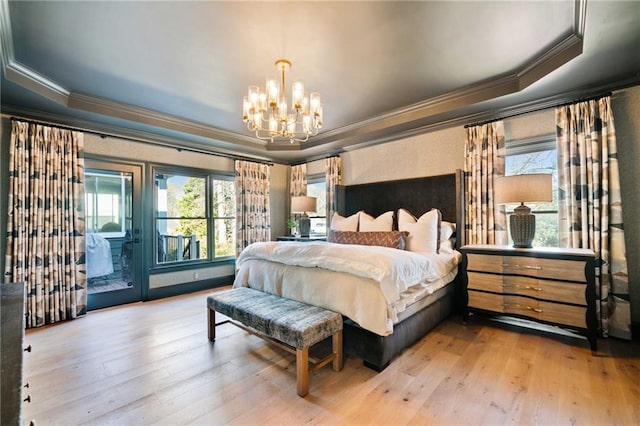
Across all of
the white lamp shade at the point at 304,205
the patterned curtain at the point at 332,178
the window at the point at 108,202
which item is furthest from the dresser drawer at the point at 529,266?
the window at the point at 108,202

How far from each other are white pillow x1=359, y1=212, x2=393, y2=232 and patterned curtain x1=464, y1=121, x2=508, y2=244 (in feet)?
3.30

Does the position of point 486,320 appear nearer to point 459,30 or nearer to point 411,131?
point 411,131

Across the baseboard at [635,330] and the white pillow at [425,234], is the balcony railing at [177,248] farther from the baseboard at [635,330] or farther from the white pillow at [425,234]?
the baseboard at [635,330]

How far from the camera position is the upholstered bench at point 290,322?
6.31 ft

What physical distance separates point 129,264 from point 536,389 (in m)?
5.00

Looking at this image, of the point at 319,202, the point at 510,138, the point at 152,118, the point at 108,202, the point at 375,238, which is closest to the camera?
the point at 510,138

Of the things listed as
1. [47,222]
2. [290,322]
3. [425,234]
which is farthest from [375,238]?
[47,222]

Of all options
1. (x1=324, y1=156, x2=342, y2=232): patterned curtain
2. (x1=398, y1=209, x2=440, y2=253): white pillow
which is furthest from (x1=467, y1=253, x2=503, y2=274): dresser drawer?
(x1=324, y1=156, x2=342, y2=232): patterned curtain

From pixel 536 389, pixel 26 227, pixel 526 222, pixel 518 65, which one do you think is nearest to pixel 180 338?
pixel 26 227

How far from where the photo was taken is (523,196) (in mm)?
2814

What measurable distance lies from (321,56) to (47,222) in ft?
12.5

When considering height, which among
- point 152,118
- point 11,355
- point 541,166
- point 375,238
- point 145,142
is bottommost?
point 11,355

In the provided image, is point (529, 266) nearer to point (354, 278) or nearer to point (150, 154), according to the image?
point (354, 278)

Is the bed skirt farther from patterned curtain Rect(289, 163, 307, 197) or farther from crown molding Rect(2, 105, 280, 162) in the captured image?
crown molding Rect(2, 105, 280, 162)
